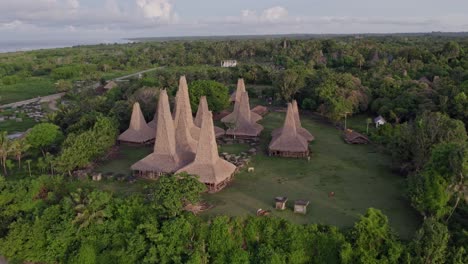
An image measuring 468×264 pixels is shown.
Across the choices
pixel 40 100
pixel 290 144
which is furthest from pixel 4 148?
pixel 40 100

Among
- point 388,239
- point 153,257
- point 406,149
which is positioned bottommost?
point 153,257

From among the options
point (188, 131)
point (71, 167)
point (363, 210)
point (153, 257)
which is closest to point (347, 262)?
point (363, 210)

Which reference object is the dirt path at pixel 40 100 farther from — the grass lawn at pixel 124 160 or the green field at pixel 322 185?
the green field at pixel 322 185

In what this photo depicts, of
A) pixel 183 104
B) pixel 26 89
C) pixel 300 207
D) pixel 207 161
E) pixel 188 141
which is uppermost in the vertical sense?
pixel 183 104

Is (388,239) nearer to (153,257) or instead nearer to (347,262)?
(347,262)

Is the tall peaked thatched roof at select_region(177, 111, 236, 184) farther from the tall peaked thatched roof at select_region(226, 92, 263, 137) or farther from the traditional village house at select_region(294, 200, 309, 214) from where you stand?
the tall peaked thatched roof at select_region(226, 92, 263, 137)

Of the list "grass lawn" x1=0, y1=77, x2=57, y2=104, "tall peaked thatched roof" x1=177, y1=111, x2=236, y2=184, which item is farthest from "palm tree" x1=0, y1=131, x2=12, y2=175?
"grass lawn" x1=0, y1=77, x2=57, y2=104

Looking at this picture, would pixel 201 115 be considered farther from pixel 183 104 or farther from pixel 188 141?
pixel 188 141
